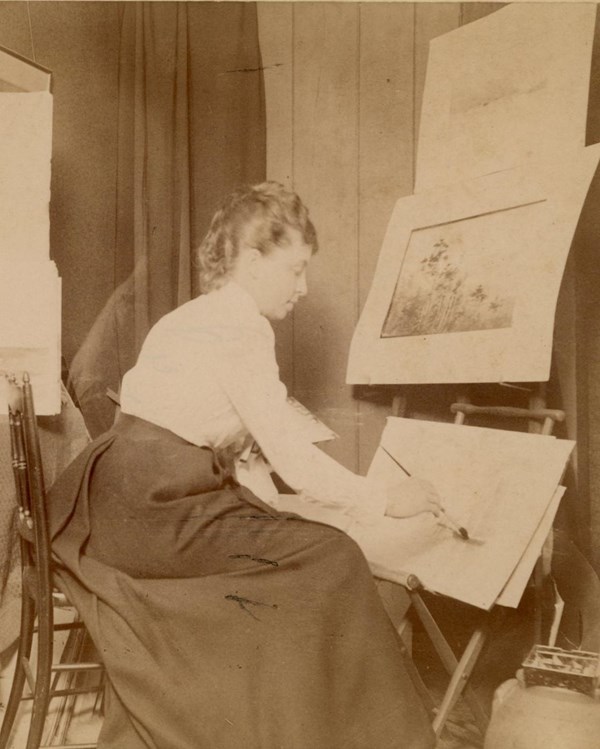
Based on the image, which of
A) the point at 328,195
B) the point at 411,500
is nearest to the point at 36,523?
the point at 411,500

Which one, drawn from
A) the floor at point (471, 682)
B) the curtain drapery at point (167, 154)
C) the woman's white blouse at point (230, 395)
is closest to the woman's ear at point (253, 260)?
the woman's white blouse at point (230, 395)

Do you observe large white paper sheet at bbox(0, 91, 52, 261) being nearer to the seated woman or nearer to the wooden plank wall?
the seated woman

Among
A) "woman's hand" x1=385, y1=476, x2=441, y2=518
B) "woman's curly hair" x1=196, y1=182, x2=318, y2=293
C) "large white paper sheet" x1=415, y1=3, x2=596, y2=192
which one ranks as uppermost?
"large white paper sheet" x1=415, y1=3, x2=596, y2=192

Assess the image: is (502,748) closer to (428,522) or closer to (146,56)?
(428,522)

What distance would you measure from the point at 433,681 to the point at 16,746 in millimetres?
970

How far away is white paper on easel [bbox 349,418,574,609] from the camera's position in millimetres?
1370

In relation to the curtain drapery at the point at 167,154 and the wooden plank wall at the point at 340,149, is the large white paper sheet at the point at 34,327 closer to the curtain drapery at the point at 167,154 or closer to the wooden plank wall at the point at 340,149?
the curtain drapery at the point at 167,154

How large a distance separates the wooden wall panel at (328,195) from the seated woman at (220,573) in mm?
784

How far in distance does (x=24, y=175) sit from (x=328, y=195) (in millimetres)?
860

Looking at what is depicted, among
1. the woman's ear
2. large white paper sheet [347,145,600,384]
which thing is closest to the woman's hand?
large white paper sheet [347,145,600,384]

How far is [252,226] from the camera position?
1643 millimetres

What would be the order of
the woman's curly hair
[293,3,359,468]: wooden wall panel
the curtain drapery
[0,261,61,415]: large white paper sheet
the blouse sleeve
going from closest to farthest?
the blouse sleeve < the woman's curly hair < [0,261,61,415]: large white paper sheet < the curtain drapery < [293,3,359,468]: wooden wall panel

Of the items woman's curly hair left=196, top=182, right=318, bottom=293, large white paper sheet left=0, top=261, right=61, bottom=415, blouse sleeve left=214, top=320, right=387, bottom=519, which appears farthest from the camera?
large white paper sheet left=0, top=261, right=61, bottom=415

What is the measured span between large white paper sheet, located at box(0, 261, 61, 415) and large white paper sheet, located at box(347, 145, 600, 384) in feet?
2.44
